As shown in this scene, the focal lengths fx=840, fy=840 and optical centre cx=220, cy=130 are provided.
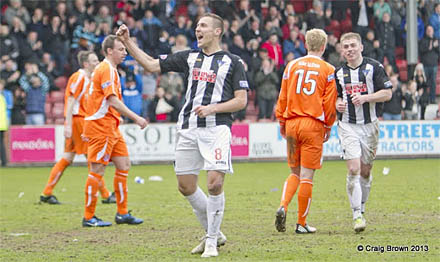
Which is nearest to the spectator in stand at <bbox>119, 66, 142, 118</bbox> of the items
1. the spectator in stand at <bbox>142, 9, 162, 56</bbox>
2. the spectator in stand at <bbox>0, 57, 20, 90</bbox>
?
the spectator in stand at <bbox>142, 9, 162, 56</bbox>

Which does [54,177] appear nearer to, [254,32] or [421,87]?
[254,32]

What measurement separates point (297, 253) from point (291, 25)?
1806 centimetres

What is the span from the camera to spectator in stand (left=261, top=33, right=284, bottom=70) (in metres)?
24.1

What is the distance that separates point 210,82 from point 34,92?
1533 centimetres

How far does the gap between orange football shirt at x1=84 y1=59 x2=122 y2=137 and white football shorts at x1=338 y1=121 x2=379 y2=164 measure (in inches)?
109

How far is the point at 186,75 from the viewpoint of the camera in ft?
26.4

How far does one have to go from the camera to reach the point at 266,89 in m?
23.8

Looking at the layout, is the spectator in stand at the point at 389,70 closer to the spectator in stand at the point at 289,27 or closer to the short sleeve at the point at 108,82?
the spectator in stand at the point at 289,27

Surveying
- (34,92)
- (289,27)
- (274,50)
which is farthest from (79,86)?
(289,27)

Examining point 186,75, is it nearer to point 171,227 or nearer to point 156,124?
point 171,227

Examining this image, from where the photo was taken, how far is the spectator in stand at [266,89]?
23.6 metres

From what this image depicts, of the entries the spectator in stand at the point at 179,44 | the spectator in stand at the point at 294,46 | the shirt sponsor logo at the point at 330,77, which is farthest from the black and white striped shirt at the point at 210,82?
the spectator in stand at the point at 294,46

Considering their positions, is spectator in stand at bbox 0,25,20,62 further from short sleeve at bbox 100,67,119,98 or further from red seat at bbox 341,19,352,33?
short sleeve at bbox 100,67,119,98

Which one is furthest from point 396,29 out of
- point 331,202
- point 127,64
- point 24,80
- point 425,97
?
point 331,202
